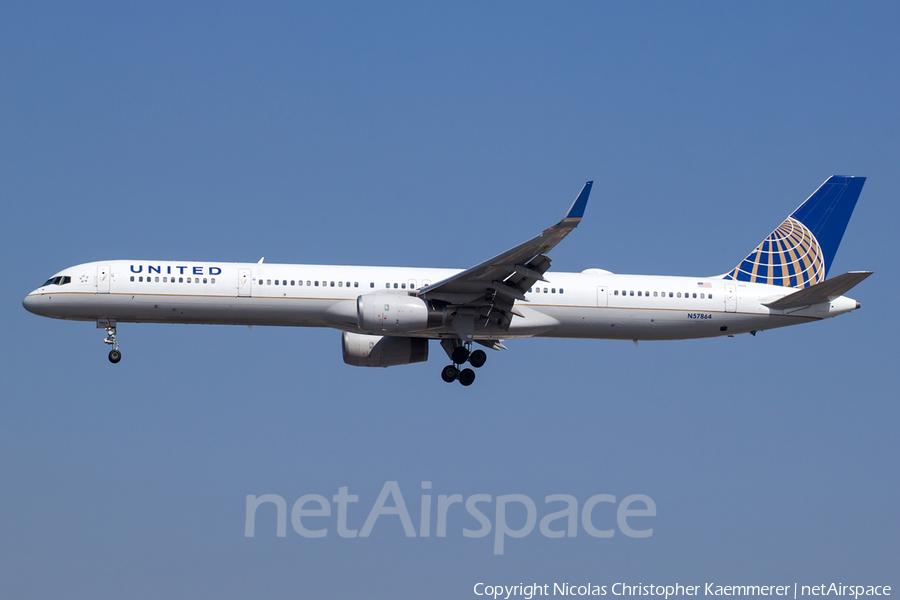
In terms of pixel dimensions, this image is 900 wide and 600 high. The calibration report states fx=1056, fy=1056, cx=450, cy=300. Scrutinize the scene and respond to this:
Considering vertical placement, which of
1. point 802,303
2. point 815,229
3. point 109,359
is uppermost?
point 815,229

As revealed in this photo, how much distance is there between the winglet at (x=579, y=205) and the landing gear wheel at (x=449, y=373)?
381 inches

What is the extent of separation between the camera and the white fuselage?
3725 centimetres

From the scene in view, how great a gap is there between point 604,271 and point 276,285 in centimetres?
1216

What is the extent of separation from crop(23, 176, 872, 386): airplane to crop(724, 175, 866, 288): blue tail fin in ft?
4.61

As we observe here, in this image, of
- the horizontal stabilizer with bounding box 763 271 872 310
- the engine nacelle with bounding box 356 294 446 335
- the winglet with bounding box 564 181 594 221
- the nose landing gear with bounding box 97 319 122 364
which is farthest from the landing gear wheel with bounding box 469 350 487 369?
the nose landing gear with bounding box 97 319 122 364

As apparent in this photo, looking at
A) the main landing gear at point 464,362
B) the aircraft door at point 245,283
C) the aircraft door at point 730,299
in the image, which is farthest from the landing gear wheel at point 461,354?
the aircraft door at point 730,299

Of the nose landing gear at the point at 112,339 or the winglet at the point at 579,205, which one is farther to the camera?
the nose landing gear at the point at 112,339

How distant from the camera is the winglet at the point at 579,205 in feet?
101

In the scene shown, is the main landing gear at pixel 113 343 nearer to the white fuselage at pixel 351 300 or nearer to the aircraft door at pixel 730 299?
the white fuselage at pixel 351 300

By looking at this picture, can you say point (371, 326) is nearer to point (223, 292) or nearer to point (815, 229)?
point (223, 292)

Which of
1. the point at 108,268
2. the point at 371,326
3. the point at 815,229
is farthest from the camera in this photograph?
the point at 815,229

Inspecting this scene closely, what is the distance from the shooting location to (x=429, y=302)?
36500 millimetres

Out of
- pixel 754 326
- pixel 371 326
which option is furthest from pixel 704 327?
pixel 371 326

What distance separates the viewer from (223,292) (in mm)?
37188
